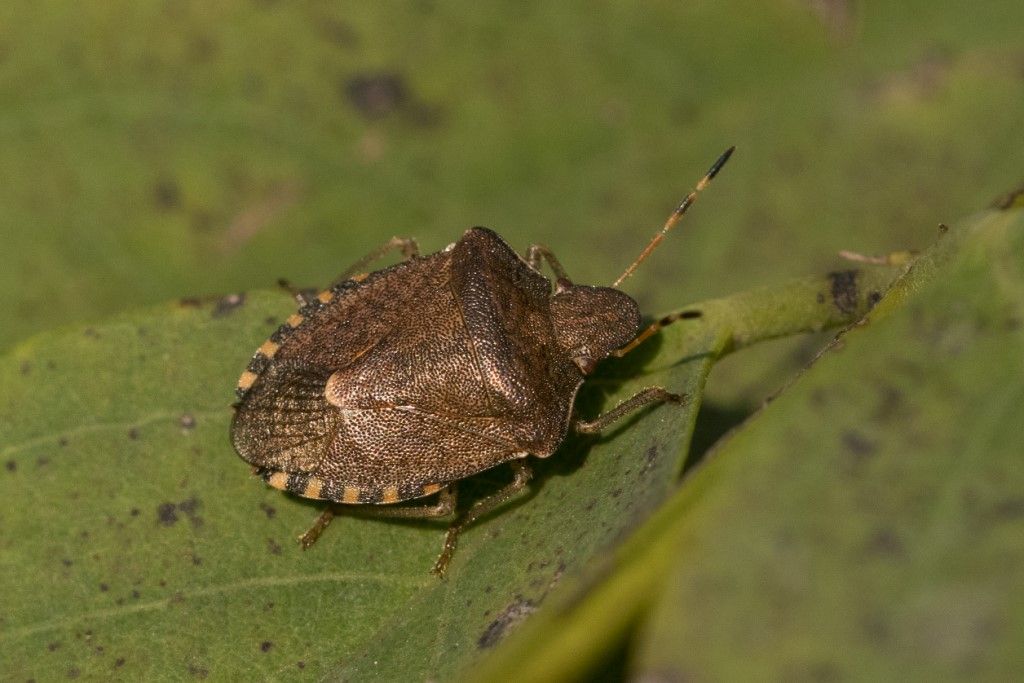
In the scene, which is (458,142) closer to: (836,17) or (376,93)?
(376,93)

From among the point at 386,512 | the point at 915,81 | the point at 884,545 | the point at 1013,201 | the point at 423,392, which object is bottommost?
the point at 884,545

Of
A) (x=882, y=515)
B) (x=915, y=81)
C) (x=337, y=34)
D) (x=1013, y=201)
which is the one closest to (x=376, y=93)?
(x=337, y=34)

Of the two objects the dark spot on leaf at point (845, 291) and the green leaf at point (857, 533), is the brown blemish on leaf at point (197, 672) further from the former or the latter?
the dark spot on leaf at point (845, 291)

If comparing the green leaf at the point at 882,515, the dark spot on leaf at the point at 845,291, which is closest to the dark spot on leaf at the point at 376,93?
the dark spot on leaf at the point at 845,291

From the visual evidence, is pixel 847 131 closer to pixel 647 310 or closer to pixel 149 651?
pixel 647 310

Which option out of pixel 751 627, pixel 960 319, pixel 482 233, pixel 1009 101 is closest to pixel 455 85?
pixel 482 233

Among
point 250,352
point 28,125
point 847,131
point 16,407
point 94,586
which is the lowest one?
point 847,131
